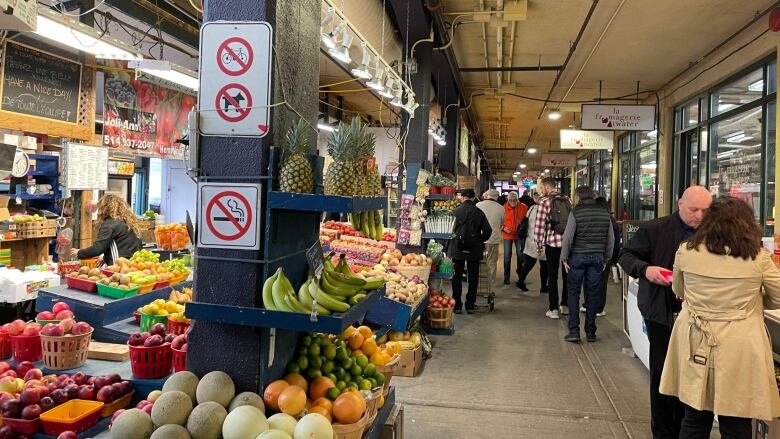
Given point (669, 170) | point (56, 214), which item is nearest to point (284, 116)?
point (56, 214)

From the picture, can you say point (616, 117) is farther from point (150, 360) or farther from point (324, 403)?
point (150, 360)

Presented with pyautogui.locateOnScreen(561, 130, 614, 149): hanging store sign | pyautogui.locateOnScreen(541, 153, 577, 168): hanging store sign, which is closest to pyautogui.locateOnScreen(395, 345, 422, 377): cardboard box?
pyautogui.locateOnScreen(561, 130, 614, 149): hanging store sign

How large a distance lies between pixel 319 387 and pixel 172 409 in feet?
2.15

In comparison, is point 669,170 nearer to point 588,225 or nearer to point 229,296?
point 588,225

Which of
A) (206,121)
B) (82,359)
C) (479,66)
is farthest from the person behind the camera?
(479,66)

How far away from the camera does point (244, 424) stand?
1.99m

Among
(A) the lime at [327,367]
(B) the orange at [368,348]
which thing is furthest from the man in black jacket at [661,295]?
(A) the lime at [327,367]

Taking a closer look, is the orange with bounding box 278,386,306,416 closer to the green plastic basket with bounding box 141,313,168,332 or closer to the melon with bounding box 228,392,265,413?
the melon with bounding box 228,392,265,413

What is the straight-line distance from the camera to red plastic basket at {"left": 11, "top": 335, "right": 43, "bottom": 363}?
9.96 feet

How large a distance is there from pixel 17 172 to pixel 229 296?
5.61 m

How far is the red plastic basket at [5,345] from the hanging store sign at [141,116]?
5.01m

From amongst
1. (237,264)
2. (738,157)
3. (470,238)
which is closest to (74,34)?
(237,264)

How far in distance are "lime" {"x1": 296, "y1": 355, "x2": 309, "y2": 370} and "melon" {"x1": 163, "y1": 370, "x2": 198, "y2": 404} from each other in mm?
506

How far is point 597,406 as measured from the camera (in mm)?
4570
